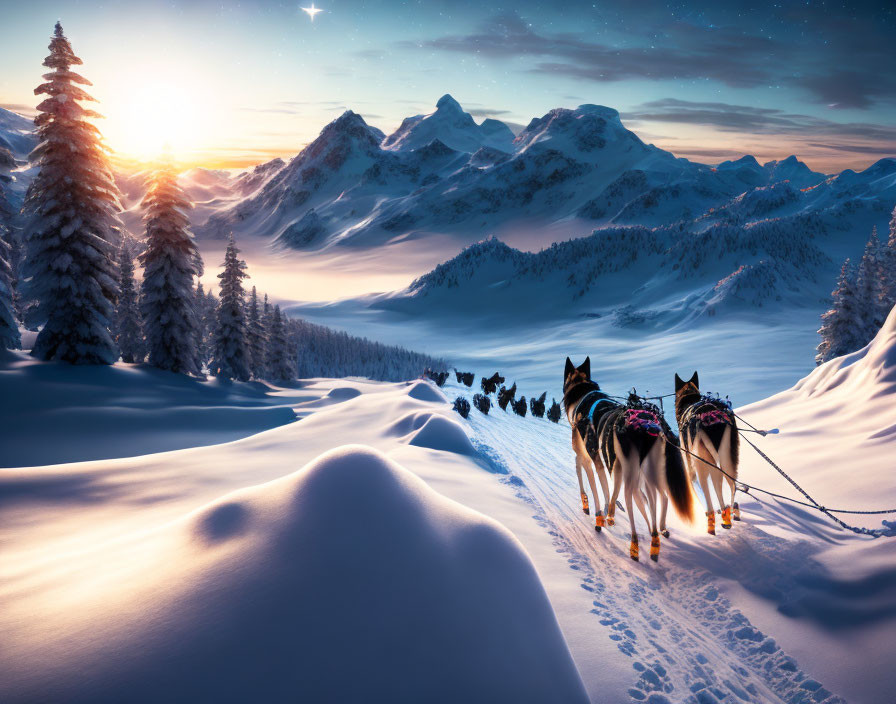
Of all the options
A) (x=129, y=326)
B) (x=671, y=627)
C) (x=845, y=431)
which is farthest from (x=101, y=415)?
(x=129, y=326)

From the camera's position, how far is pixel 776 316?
69.9 metres

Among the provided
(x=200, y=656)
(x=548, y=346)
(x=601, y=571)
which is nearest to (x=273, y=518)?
(x=200, y=656)

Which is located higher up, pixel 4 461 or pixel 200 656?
pixel 200 656

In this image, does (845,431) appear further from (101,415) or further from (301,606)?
(101,415)

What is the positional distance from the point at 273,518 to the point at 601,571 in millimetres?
4325

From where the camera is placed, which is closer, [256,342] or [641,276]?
[256,342]

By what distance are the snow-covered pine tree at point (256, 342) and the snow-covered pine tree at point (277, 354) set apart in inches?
89.1

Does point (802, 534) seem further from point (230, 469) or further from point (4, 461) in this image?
point (4, 461)

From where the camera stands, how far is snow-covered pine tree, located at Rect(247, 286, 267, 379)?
34219mm

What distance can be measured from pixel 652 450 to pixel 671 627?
1.90m

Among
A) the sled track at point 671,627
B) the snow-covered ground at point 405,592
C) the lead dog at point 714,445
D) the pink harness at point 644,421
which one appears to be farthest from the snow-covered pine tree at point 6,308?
the lead dog at point 714,445

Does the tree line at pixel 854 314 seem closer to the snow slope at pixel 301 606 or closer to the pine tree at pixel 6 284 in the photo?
the snow slope at pixel 301 606

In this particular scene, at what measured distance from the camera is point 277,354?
38.8 meters

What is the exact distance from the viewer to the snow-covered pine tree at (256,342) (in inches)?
1347
